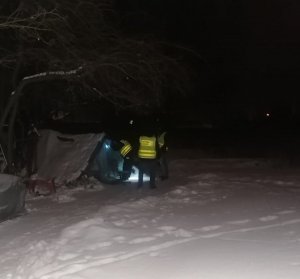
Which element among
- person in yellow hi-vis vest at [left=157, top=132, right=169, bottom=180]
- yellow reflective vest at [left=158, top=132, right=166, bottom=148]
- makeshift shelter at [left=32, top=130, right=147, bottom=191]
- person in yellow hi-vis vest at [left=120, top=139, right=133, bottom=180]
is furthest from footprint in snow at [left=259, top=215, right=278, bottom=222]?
makeshift shelter at [left=32, top=130, right=147, bottom=191]

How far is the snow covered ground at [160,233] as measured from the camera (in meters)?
6.82

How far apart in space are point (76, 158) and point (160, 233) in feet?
24.6

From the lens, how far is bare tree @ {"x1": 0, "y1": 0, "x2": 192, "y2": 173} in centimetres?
1463

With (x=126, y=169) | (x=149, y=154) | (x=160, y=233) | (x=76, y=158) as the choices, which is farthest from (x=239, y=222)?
(x=76, y=158)

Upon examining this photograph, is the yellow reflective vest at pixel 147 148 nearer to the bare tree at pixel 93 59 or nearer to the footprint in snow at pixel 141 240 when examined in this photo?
the bare tree at pixel 93 59

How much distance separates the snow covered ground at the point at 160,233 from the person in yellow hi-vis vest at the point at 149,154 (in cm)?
55

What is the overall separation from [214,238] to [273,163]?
13075mm

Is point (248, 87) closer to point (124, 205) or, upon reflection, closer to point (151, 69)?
point (151, 69)

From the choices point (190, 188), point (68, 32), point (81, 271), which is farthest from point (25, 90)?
point (81, 271)

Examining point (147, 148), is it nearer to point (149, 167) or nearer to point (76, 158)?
point (149, 167)

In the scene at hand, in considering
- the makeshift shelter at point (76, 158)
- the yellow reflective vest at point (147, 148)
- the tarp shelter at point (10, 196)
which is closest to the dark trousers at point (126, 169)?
the makeshift shelter at point (76, 158)

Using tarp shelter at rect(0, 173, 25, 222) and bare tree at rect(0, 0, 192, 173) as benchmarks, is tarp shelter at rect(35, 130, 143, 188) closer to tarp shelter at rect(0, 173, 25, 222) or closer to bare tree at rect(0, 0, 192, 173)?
bare tree at rect(0, 0, 192, 173)

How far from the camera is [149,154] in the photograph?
1414 centimetres

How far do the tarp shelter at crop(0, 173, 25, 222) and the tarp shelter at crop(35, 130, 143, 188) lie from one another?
390 centimetres
